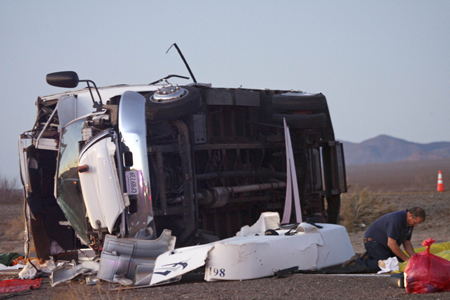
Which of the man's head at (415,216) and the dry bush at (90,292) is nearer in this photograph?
the dry bush at (90,292)

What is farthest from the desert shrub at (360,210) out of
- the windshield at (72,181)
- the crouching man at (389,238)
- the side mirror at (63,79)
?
the side mirror at (63,79)

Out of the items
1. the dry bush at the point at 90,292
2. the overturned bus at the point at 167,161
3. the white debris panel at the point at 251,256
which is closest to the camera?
the dry bush at the point at 90,292

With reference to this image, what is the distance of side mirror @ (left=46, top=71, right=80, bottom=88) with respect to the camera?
7.14m

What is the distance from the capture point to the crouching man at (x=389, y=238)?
677 cm

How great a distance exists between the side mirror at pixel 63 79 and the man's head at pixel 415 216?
4091mm

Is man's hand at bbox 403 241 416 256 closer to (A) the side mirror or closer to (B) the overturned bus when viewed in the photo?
(B) the overturned bus

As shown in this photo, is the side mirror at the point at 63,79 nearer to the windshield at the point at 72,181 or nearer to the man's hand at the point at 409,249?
the windshield at the point at 72,181

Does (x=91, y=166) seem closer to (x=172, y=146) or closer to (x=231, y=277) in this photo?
(x=172, y=146)

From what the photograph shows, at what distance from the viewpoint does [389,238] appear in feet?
22.4

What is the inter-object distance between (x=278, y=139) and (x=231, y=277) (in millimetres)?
3498

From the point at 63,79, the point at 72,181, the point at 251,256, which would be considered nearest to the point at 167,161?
the point at 72,181

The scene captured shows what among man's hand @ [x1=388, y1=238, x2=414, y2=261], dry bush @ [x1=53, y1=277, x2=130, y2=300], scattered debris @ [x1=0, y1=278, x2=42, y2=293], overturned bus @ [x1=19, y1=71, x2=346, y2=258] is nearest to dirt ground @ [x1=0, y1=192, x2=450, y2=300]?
dry bush @ [x1=53, y1=277, x2=130, y2=300]

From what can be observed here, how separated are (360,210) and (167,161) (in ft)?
29.5

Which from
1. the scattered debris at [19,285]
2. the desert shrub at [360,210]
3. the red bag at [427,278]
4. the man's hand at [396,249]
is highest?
the red bag at [427,278]
